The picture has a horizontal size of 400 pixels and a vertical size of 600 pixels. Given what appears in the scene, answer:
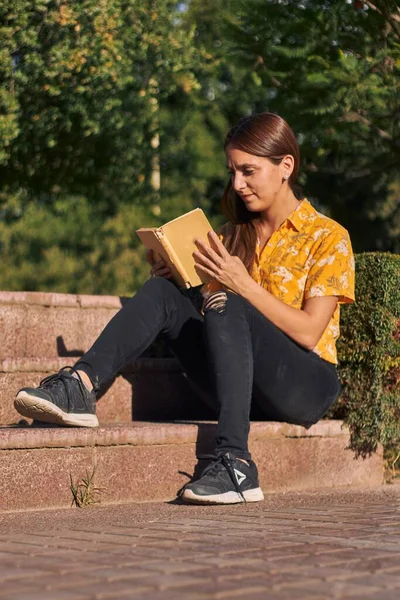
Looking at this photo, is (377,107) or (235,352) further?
(377,107)

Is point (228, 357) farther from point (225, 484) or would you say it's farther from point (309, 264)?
point (309, 264)

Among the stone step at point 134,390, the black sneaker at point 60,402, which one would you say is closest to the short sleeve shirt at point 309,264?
the stone step at point 134,390

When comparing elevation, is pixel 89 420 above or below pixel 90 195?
above

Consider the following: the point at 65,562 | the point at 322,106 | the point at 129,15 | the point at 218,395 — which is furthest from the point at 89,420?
the point at 129,15

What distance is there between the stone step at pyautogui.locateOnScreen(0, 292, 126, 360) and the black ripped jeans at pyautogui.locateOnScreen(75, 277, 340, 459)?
4.80ft

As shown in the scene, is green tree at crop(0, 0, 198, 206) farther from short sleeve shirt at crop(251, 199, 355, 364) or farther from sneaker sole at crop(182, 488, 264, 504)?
sneaker sole at crop(182, 488, 264, 504)

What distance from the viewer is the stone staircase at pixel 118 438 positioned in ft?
14.6

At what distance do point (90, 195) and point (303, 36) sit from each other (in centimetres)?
806

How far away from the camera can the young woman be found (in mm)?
4578

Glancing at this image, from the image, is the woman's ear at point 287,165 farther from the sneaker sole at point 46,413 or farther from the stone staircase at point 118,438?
the sneaker sole at point 46,413

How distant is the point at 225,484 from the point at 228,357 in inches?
20.7

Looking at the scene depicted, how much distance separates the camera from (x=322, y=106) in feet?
26.3

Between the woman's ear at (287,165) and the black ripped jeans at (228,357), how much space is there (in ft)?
2.51

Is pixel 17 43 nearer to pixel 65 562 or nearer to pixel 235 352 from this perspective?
pixel 235 352
